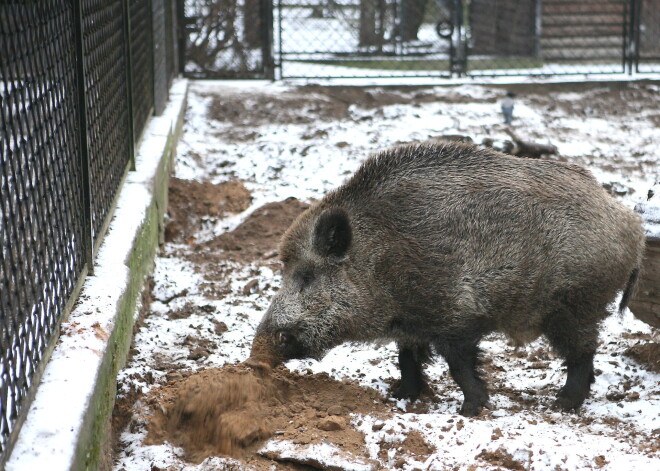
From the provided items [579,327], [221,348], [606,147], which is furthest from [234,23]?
[579,327]

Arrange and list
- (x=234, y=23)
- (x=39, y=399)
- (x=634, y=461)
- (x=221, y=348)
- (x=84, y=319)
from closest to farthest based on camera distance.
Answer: (x=39, y=399) < (x=634, y=461) < (x=84, y=319) < (x=221, y=348) < (x=234, y=23)

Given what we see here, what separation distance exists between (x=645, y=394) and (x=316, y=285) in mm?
1849

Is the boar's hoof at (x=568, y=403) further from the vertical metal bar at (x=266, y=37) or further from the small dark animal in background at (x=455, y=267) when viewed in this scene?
the vertical metal bar at (x=266, y=37)

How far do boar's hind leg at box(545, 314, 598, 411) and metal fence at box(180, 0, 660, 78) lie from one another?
9086mm

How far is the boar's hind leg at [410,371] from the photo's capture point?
4887mm

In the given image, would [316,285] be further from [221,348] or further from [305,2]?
[305,2]

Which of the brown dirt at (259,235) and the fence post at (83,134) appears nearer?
the fence post at (83,134)

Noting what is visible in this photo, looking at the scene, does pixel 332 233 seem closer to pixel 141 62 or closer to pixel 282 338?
pixel 282 338

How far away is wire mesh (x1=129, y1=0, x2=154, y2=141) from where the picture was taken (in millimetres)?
7348

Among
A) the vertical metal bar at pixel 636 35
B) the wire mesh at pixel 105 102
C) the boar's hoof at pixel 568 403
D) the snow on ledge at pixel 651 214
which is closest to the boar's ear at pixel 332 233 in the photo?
the wire mesh at pixel 105 102

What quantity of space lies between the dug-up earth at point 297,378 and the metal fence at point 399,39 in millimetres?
3371

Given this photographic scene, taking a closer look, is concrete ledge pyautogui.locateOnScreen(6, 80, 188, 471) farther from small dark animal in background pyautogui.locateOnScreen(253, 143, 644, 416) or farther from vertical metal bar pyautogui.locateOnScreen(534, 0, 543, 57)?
vertical metal bar pyautogui.locateOnScreen(534, 0, 543, 57)

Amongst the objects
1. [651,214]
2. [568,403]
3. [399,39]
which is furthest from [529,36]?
[568,403]

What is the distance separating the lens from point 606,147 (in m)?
10.3
